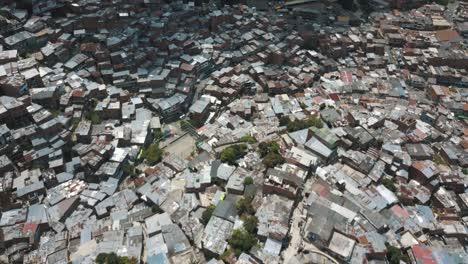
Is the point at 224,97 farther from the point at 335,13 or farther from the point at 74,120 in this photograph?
the point at 335,13

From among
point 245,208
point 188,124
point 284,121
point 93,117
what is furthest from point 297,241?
point 93,117

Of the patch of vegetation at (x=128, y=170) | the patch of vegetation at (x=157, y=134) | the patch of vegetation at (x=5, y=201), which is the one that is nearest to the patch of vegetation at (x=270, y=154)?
the patch of vegetation at (x=157, y=134)

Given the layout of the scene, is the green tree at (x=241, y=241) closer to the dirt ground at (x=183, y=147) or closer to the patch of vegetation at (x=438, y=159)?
the dirt ground at (x=183, y=147)

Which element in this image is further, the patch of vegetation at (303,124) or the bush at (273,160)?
the patch of vegetation at (303,124)

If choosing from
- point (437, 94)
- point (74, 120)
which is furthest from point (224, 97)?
point (437, 94)

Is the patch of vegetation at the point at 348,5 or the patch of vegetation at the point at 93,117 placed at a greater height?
the patch of vegetation at the point at 348,5

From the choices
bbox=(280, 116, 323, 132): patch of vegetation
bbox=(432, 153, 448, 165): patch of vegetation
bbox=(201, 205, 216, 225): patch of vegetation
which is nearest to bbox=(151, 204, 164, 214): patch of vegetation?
bbox=(201, 205, 216, 225): patch of vegetation
